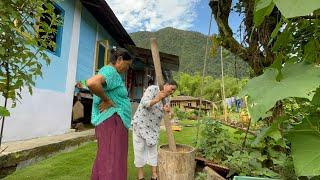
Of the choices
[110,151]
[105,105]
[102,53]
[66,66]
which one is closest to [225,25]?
[105,105]

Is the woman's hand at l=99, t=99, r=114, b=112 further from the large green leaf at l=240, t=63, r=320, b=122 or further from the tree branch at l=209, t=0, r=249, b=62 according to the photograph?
the large green leaf at l=240, t=63, r=320, b=122

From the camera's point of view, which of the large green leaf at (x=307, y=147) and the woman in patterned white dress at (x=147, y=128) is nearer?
the large green leaf at (x=307, y=147)

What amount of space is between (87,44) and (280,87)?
9.80 metres

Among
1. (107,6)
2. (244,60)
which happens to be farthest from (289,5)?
(107,6)

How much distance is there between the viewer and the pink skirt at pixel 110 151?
3549 millimetres

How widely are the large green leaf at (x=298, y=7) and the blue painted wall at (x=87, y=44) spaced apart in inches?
360

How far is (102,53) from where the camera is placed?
40.1ft

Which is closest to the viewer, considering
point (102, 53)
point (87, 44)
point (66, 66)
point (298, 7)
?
point (298, 7)

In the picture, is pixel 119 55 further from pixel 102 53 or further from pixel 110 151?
pixel 102 53

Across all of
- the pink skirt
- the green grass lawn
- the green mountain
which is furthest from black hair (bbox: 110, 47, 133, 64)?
the green mountain

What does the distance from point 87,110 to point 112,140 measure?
26.4 ft

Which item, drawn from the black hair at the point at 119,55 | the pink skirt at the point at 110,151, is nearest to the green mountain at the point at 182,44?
the black hair at the point at 119,55

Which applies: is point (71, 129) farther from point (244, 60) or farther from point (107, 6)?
point (244, 60)

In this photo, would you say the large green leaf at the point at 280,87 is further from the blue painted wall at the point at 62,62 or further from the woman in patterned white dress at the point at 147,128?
the blue painted wall at the point at 62,62
